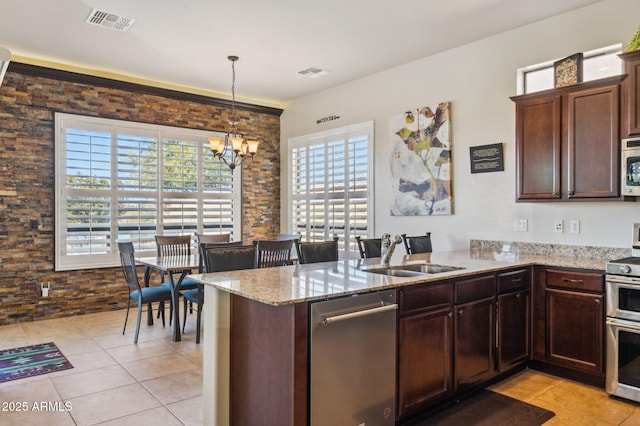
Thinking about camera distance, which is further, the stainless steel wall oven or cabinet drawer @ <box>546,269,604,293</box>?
cabinet drawer @ <box>546,269,604,293</box>

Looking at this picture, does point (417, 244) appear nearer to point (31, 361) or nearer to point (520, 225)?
point (520, 225)

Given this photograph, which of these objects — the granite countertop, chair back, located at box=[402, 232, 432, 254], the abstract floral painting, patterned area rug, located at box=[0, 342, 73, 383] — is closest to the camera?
the granite countertop

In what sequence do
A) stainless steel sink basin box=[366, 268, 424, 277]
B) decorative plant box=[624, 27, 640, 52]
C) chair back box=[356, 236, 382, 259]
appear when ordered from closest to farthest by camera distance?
stainless steel sink basin box=[366, 268, 424, 277] < decorative plant box=[624, 27, 640, 52] < chair back box=[356, 236, 382, 259]

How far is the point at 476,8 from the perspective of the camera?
12.5 ft

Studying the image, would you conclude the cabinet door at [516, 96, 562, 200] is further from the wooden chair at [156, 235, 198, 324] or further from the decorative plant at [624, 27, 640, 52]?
the wooden chair at [156, 235, 198, 324]

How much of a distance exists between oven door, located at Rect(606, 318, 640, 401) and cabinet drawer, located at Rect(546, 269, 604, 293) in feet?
0.84

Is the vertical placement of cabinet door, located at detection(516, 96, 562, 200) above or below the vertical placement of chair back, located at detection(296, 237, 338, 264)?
above

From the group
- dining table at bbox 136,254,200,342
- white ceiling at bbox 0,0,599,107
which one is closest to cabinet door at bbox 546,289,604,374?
white ceiling at bbox 0,0,599,107

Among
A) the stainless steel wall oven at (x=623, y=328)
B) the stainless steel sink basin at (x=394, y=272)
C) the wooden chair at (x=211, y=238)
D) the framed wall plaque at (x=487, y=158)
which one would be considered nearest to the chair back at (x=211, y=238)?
the wooden chair at (x=211, y=238)

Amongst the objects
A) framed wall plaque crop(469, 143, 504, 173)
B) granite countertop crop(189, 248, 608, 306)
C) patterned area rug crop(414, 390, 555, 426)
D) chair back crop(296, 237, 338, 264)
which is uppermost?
framed wall plaque crop(469, 143, 504, 173)

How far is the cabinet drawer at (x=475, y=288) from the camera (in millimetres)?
2896

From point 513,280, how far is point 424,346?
1.16m

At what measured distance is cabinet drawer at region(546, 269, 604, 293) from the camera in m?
3.15

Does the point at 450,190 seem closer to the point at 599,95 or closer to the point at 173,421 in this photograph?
the point at 599,95
